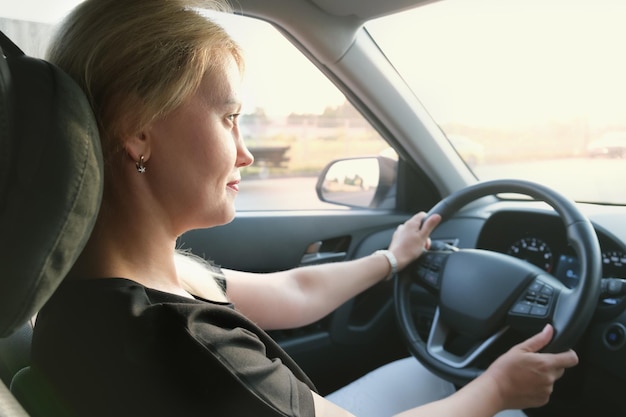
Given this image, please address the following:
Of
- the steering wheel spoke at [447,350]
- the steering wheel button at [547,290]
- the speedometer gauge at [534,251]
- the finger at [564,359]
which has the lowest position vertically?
the steering wheel spoke at [447,350]

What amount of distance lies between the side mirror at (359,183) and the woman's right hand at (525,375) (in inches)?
54.6

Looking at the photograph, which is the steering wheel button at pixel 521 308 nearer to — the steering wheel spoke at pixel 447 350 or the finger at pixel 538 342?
the steering wheel spoke at pixel 447 350

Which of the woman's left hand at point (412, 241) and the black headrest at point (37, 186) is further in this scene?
the woman's left hand at point (412, 241)

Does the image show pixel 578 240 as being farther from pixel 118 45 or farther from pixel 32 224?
pixel 32 224

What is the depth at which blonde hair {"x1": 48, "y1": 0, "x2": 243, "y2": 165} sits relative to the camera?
105 cm

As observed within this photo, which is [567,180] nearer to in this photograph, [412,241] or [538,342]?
[412,241]

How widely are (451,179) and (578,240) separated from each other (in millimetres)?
969

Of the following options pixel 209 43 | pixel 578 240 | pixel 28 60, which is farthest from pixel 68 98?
pixel 578 240

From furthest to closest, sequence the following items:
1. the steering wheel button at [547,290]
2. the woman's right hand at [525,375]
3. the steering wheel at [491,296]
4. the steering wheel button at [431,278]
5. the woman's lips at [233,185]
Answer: the steering wheel button at [431,278], the steering wheel button at [547,290], the steering wheel at [491,296], the woman's right hand at [525,375], the woman's lips at [233,185]

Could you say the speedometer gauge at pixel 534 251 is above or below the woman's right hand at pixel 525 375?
above

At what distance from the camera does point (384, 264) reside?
79.4 inches

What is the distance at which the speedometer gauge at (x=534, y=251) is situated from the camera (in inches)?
80.6

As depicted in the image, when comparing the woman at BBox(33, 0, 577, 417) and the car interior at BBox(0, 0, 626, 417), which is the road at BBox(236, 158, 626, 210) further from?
the woman at BBox(33, 0, 577, 417)

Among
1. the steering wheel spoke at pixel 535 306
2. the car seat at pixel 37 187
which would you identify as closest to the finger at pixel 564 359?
the steering wheel spoke at pixel 535 306
